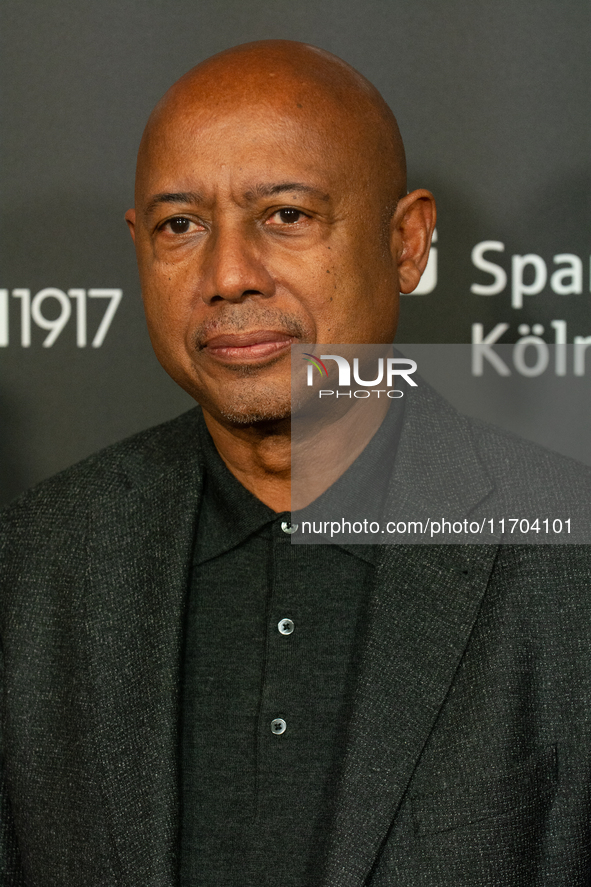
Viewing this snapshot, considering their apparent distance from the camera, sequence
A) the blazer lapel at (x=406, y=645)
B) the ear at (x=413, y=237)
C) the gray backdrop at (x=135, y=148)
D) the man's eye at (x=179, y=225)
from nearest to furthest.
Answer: the blazer lapel at (x=406, y=645), the man's eye at (x=179, y=225), the ear at (x=413, y=237), the gray backdrop at (x=135, y=148)

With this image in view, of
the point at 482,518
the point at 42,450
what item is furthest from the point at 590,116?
the point at 42,450

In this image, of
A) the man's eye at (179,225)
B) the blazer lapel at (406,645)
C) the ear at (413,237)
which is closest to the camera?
the blazer lapel at (406,645)

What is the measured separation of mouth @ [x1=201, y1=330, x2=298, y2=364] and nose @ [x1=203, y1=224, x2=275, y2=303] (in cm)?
5

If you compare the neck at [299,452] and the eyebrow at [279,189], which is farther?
the neck at [299,452]

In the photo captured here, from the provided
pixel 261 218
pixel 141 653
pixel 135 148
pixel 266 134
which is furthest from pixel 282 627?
pixel 135 148

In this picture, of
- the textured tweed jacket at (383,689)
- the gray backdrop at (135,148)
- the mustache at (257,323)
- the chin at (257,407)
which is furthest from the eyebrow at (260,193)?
the gray backdrop at (135,148)

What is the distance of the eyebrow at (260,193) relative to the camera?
128cm

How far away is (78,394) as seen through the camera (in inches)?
85.2

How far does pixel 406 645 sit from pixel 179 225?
2.12ft

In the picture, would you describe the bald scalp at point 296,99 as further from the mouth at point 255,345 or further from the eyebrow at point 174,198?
the mouth at point 255,345

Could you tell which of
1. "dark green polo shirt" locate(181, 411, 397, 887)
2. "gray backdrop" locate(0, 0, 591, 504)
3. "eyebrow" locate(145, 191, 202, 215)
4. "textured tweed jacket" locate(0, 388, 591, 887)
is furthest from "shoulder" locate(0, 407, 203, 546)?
"gray backdrop" locate(0, 0, 591, 504)

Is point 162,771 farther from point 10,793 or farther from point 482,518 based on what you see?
point 482,518

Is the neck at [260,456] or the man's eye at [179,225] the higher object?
the man's eye at [179,225]

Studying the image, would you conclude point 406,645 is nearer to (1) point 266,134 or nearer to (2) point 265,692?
(2) point 265,692
